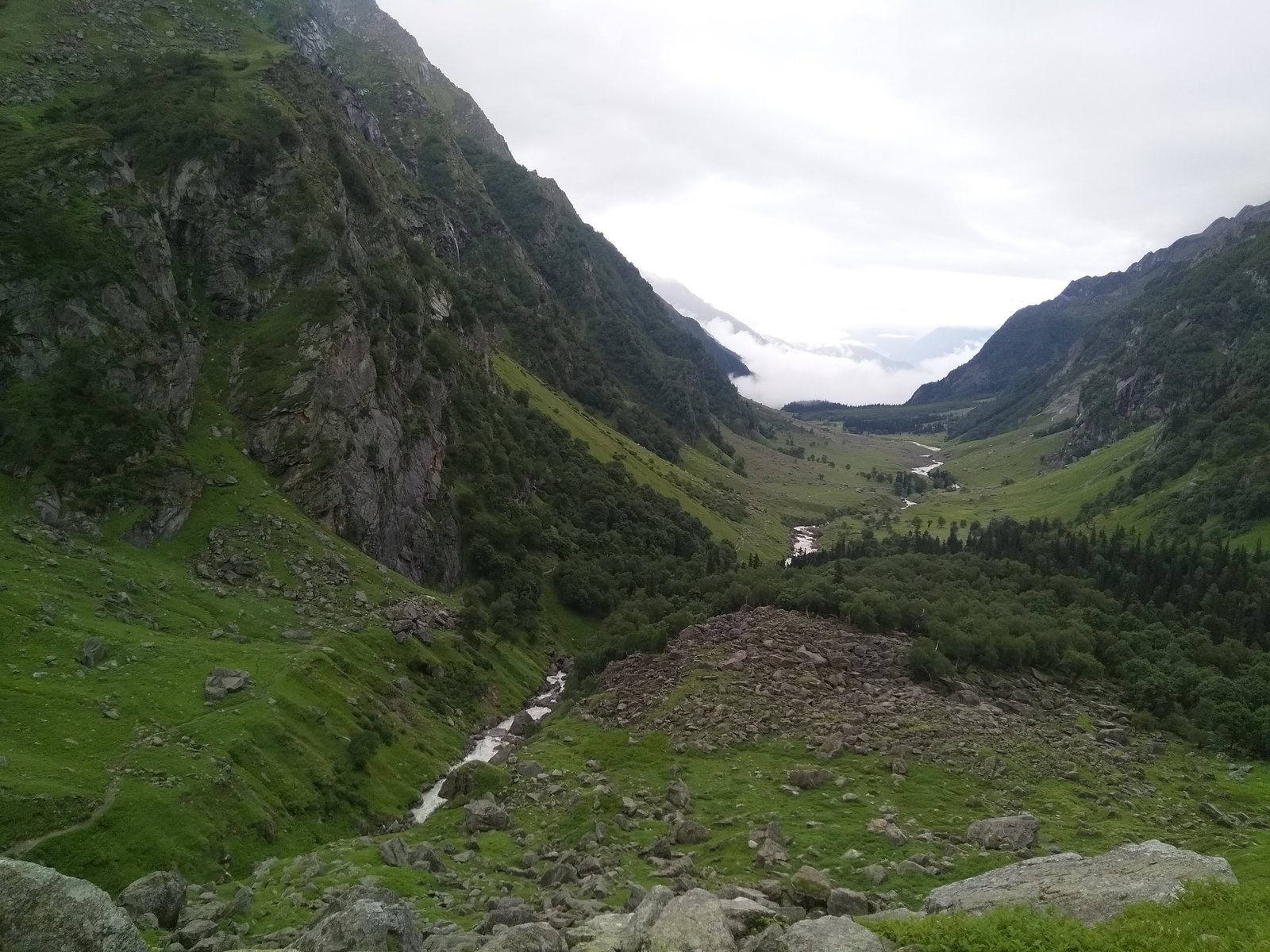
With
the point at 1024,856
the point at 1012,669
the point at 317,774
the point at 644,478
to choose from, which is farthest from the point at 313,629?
the point at 644,478

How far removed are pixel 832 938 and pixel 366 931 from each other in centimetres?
1370

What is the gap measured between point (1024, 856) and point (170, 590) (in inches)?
2538

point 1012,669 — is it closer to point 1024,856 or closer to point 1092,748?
point 1092,748

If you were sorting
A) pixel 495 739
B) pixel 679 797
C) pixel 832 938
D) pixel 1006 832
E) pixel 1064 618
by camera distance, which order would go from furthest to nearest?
pixel 1064 618, pixel 495 739, pixel 679 797, pixel 1006 832, pixel 832 938

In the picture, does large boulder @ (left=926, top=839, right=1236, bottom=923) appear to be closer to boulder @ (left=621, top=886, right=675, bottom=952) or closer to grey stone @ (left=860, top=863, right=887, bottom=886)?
grey stone @ (left=860, top=863, right=887, bottom=886)

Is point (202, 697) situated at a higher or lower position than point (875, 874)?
lower

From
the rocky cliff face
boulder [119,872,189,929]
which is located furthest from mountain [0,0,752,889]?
boulder [119,872,189,929]

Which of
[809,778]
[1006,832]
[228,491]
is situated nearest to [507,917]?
[809,778]

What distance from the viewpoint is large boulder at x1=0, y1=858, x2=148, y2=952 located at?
57.4 feet

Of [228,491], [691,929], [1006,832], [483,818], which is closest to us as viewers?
[691,929]

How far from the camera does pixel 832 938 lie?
749 inches

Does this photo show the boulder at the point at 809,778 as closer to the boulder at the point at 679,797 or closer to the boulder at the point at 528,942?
the boulder at the point at 679,797

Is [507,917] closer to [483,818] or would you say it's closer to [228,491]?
[483,818]

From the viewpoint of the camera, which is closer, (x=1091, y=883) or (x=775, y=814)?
(x=1091, y=883)
